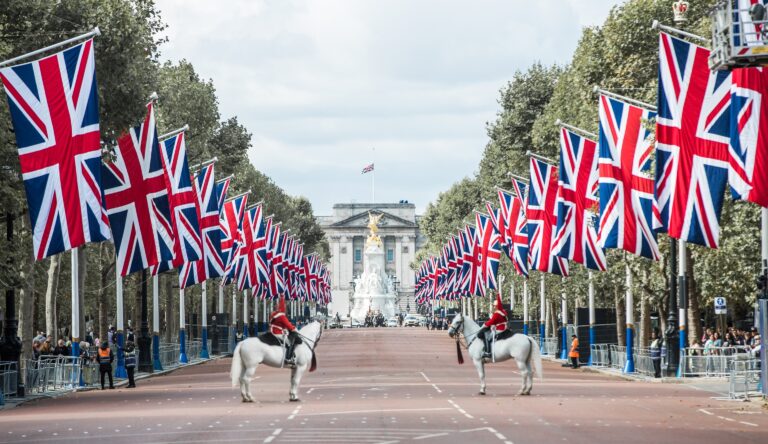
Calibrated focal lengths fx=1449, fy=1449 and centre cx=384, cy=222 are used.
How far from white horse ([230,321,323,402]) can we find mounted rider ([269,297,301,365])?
127 millimetres

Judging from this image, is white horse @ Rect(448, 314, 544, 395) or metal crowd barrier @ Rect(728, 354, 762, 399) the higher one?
white horse @ Rect(448, 314, 544, 395)

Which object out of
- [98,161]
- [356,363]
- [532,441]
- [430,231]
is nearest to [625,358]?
[356,363]

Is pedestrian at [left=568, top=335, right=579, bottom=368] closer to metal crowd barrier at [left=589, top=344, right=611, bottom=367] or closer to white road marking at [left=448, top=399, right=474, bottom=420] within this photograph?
metal crowd barrier at [left=589, top=344, right=611, bottom=367]

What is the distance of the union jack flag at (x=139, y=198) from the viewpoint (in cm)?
4316

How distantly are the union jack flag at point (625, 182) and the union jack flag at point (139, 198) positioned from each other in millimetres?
13255

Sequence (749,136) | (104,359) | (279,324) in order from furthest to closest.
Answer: (104,359)
(279,324)
(749,136)

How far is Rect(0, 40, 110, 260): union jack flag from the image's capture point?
103 ft

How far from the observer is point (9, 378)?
4259cm

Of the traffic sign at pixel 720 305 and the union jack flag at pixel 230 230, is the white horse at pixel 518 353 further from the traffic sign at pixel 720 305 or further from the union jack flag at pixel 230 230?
the union jack flag at pixel 230 230

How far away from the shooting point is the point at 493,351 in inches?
1582

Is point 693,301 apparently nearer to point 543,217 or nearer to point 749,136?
point 543,217

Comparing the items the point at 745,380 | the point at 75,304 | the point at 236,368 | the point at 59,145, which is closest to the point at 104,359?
the point at 75,304

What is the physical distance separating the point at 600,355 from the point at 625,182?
2540 cm

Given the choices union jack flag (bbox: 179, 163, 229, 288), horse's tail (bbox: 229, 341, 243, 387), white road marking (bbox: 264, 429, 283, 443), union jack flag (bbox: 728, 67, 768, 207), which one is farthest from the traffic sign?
white road marking (bbox: 264, 429, 283, 443)
